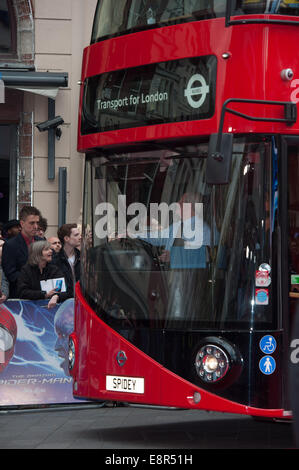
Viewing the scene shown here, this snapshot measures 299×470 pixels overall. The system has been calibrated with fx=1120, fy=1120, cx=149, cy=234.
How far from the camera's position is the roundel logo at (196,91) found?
8875mm

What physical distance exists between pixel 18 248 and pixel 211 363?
4.32 metres

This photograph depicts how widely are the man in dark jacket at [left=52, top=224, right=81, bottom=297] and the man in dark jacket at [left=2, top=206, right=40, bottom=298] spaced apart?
13.0 inches

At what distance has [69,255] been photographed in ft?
41.4

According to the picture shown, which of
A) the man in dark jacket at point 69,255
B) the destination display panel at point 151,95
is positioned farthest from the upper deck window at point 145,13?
the man in dark jacket at point 69,255

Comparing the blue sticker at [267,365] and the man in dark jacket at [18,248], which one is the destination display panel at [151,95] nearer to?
the blue sticker at [267,365]

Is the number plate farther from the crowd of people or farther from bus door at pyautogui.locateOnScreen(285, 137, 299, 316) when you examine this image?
the crowd of people

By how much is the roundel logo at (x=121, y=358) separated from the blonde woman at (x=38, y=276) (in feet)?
9.30

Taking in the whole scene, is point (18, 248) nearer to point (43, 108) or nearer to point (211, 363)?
point (211, 363)

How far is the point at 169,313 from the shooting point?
8.95 metres

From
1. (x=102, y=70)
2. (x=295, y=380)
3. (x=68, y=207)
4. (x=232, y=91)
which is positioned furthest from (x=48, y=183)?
(x=295, y=380)

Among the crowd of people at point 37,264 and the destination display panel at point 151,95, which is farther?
the crowd of people at point 37,264

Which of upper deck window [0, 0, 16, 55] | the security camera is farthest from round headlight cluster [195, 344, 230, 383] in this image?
upper deck window [0, 0, 16, 55]

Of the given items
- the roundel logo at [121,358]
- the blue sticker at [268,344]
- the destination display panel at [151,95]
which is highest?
the destination display panel at [151,95]
